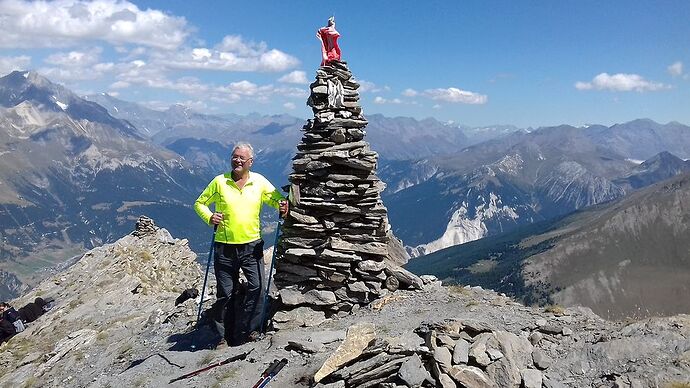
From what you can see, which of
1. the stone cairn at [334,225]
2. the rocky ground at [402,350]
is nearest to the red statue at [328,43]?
the stone cairn at [334,225]

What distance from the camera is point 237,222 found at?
15336 millimetres

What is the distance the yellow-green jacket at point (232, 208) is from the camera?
15.3 m

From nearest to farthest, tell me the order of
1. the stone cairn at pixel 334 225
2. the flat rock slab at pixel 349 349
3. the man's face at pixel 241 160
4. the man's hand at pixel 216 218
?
the flat rock slab at pixel 349 349, the man's hand at pixel 216 218, the man's face at pixel 241 160, the stone cairn at pixel 334 225

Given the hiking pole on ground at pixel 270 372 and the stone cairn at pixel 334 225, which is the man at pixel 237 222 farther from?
the hiking pole on ground at pixel 270 372

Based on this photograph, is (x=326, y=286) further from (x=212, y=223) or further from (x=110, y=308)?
(x=110, y=308)

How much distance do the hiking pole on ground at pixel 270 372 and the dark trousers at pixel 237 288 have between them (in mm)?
3014

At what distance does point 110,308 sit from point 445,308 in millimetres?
22101

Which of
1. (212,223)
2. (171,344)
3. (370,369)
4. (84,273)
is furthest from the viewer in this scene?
(84,273)

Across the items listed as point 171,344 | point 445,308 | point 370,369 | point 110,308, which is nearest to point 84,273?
point 110,308

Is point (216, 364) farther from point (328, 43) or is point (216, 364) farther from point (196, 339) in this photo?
point (328, 43)

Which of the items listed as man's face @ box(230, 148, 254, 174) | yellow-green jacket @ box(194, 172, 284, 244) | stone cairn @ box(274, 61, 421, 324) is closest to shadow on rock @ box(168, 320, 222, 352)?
stone cairn @ box(274, 61, 421, 324)

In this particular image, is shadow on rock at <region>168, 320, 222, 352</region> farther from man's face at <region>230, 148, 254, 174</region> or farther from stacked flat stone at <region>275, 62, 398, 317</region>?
man's face at <region>230, 148, 254, 174</region>

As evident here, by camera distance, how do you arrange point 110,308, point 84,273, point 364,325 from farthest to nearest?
point 84,273 → point 110,308 → point 364,325

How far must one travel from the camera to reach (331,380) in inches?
465
